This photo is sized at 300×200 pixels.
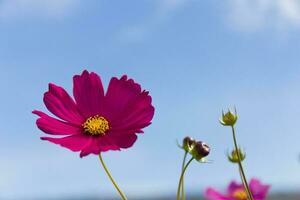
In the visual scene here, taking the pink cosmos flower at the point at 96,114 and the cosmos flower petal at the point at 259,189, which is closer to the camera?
the pink cosmos flower at the point at 96,114

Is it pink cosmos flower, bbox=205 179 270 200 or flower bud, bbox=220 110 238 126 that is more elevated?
pink cosmos flower, bbox=205 179 270 200

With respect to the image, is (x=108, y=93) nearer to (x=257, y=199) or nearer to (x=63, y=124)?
(x=63, y=124)

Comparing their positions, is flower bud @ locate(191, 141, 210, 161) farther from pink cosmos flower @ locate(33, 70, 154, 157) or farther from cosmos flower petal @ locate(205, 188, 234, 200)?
cosmos flower petal @ locate(205, 188, 234, 200)

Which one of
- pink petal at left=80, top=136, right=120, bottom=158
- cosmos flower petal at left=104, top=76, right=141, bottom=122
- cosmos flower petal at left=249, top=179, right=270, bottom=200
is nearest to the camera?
pink petal at left=80, top=136, right=120, bottom=158

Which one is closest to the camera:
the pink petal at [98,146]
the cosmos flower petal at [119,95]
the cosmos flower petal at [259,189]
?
the pink petal at [98,146]

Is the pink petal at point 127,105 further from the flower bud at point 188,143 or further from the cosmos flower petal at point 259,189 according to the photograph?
the cosmos flower petal at point 259,189

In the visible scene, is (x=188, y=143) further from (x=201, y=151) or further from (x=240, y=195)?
(x=240, y=195)

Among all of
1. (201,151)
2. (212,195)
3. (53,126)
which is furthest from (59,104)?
(212,195)

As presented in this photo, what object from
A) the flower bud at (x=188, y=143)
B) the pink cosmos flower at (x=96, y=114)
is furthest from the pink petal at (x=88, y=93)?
the flower bud at (x=188, y=143)

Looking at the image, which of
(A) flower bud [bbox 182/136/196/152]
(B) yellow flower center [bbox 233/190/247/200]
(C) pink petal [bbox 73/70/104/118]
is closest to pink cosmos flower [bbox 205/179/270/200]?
(B) yellow flower center [bbox 233/190/247/200]
